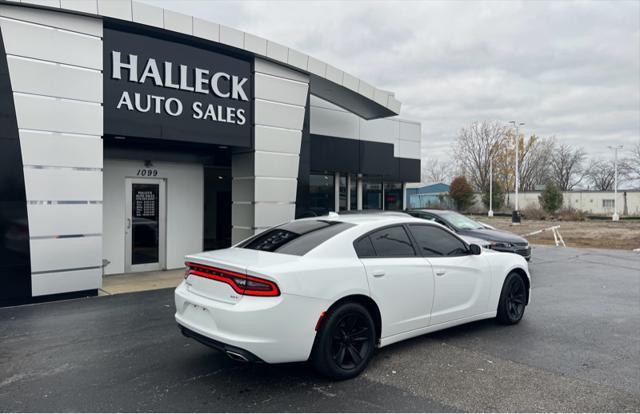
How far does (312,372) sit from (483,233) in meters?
7.38

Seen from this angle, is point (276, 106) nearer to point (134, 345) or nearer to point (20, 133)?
point (20, 133)

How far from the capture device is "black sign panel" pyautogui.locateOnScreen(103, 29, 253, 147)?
800 centimetres

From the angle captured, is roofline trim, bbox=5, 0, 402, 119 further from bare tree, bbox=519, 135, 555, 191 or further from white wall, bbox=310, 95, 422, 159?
bare tree, bbox=519, 135, 555, 191

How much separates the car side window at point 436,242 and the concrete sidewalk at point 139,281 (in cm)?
535

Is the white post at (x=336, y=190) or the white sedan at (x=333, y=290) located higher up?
the white post at (x=336, y=190)

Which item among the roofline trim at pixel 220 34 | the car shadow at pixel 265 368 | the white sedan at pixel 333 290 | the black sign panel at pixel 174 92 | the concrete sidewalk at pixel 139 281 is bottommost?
the concrete sidewalk at pixel 139 281

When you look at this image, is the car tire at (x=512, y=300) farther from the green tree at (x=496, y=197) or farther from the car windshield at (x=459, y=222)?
the green tree at (x=496, y=197)

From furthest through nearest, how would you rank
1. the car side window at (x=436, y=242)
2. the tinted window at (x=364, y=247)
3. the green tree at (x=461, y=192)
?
the green tree at (x=461, y=192) → the car side window at (x=436, y=242) → the tinted window at (x=364, y=247)

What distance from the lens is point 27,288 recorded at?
23.3 feet

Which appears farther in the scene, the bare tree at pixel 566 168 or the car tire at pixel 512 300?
the bare tree at pixel 566 168

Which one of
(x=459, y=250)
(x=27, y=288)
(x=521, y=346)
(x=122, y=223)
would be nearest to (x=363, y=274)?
(x=459, y=250)

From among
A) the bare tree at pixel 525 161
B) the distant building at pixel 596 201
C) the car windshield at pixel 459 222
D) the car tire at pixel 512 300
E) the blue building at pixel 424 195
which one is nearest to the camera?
the car tire at pixel 512 300

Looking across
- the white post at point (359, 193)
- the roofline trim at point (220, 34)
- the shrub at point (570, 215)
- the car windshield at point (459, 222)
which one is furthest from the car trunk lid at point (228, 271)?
the shrub at point (570, 215)

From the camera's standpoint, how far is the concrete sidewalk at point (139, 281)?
325 inches
